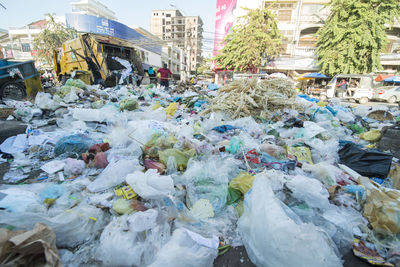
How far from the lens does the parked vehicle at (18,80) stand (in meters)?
4.20

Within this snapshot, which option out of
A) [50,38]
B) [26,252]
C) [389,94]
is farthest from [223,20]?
[26,252]

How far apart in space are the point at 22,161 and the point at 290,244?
2705 mm

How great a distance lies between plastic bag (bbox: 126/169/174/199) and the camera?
4.46 ft

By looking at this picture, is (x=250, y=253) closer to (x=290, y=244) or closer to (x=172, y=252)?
(x=290, y=244)

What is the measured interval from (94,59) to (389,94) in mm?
16640

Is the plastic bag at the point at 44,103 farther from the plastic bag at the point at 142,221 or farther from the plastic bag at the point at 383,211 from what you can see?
the plastic bag at the point at 383,211

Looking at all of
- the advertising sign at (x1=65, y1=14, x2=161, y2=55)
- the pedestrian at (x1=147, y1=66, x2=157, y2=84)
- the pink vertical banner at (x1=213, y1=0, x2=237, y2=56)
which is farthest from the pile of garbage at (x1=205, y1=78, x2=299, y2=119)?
the pink vertical banner at (x1=213, y1=0, x2=237, y2=56)

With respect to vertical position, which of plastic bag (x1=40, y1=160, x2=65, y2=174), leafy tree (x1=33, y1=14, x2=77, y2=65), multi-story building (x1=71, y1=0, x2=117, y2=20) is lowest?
plastic bag (x1=40, y1=160, x2=65, y2=174)

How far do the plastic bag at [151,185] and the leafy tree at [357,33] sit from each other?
709 inches

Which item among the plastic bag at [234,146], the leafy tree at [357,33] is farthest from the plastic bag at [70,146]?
the leafy tree at [357,33]

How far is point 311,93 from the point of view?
15000 mm

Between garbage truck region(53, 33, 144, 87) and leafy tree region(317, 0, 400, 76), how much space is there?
1537 cm

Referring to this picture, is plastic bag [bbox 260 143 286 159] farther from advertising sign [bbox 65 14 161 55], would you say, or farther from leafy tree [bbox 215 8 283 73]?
advertising sign [bbox 65 14 161 55]

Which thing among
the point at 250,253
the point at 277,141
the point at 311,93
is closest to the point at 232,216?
the point at 250,253
